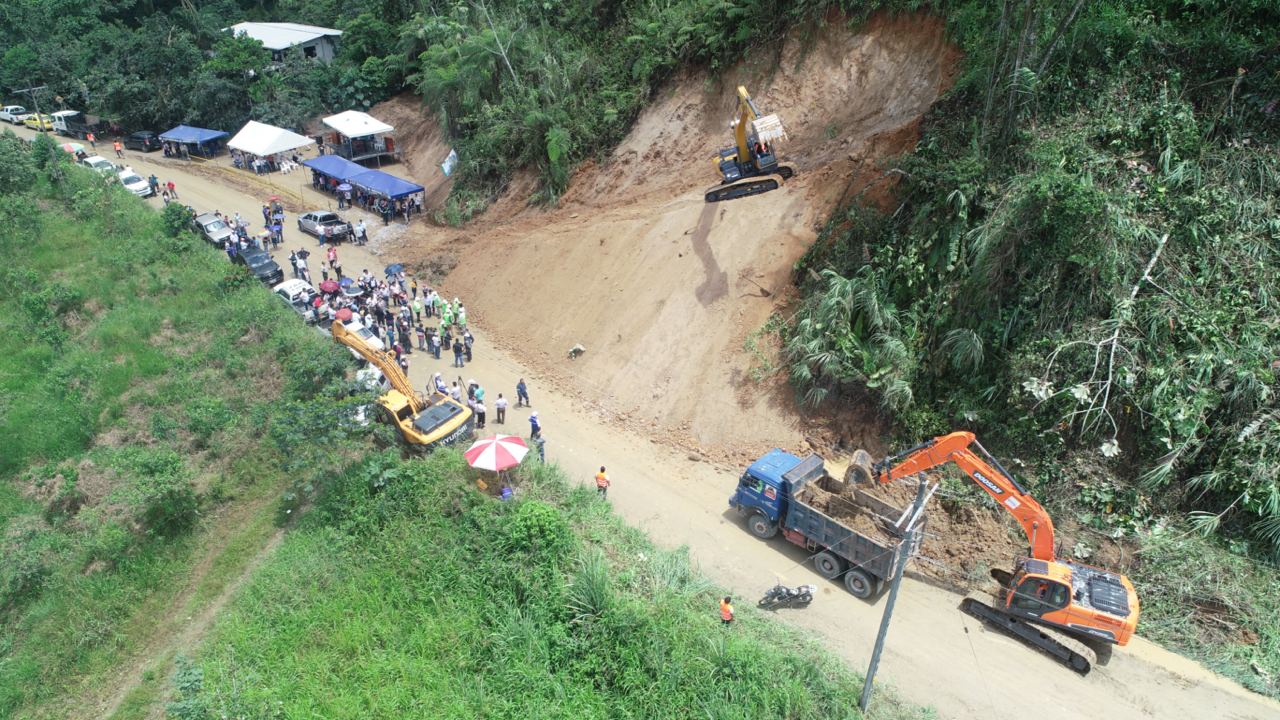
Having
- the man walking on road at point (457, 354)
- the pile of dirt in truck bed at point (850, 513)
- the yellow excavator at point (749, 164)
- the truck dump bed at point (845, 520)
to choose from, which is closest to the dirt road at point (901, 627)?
the truck dump bed at point (845, 520)

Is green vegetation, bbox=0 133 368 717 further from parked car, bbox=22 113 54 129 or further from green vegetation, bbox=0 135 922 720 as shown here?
parked car, bbox=22 113 54 129

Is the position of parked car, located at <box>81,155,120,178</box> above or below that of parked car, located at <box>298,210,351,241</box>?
below

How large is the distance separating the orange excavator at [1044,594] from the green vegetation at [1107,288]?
6.44 ft

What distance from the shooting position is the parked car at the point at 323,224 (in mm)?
34219

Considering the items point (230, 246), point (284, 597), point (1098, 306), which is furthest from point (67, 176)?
point (1098, 306)

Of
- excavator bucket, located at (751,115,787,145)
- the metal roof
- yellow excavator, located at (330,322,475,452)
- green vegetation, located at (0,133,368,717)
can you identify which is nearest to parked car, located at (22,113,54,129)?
the metal roof

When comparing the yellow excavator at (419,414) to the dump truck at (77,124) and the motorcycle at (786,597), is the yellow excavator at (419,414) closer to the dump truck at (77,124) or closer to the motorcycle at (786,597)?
the motorcycle at (786,597)

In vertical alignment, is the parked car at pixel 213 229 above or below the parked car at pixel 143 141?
above

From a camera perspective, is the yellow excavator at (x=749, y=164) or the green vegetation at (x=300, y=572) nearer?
the green vegetation at (x=300, y=572)

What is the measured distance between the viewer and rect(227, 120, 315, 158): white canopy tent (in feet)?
137

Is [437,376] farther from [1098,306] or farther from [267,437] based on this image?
[1098,306]

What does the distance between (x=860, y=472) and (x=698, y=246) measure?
35.1 ft

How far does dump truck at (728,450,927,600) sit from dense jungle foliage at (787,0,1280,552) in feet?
10.7

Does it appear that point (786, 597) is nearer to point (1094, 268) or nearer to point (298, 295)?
point (1094, 268)
